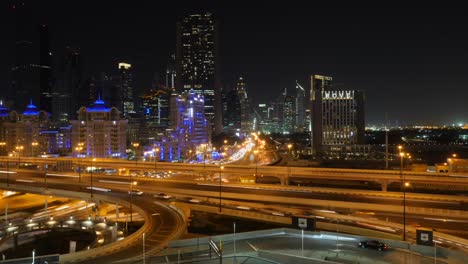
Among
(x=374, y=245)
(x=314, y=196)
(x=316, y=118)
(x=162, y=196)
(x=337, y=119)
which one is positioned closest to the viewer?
(x=374, y=245)

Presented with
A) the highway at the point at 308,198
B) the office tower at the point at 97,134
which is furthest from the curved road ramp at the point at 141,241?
the office tower at the point at 97,134

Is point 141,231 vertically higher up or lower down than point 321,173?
lower down

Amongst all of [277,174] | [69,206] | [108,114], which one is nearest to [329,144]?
[108,114]

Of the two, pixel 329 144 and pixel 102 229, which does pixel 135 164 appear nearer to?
pixel 102 229

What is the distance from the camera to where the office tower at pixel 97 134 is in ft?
313

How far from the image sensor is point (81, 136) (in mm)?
96188

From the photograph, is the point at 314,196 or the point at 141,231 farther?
the point at 314,196

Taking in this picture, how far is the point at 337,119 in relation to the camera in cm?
15050

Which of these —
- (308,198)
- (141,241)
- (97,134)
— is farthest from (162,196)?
(97,134)

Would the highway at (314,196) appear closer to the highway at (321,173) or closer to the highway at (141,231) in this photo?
the highway at (141,231)

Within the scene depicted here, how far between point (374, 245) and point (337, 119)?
129 m

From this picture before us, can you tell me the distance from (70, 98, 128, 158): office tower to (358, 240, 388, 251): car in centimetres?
7893

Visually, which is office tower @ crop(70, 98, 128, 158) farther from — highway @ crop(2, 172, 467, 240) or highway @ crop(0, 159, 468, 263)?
highway @ crop(0, 159, 468, 263)

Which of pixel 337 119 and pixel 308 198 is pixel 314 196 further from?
pixel 337 119
